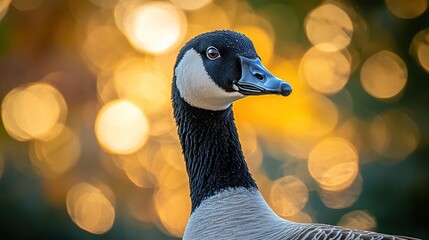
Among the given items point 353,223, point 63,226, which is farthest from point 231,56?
point 63,226

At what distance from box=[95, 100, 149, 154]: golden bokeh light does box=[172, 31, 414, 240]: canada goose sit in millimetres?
4778

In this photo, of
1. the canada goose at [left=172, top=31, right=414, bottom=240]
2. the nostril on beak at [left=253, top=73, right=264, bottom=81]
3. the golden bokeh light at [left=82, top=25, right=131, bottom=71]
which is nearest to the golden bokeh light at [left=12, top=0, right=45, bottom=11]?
the golden bokeh light at [left=82, top=25, right=131, bottom=71]

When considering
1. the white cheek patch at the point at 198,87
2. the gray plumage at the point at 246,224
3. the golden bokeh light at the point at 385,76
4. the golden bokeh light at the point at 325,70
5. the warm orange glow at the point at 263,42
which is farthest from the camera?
the warm orange glow at the point at 263,42

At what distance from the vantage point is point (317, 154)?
8492mm

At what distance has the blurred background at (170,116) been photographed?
312 inches


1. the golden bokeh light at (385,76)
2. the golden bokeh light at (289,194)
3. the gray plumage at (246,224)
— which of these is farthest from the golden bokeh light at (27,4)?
the gray plumage at (246,224)

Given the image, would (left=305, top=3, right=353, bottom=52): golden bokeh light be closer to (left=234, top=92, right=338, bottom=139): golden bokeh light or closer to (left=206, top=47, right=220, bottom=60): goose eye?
(left=234, top=92, right=338, bottom=139): golden bokeh light

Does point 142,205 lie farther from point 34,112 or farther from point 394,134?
point 394,134

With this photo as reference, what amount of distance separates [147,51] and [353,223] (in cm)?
273

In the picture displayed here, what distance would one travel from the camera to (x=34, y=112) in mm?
8992

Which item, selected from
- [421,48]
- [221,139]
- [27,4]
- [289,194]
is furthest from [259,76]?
[27,4]

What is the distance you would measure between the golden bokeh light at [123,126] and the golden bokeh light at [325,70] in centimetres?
167

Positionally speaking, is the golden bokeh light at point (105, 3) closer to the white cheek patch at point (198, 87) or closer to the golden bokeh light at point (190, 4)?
the golden bokeh light at point (190, 4)

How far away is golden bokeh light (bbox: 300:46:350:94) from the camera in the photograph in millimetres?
8250
